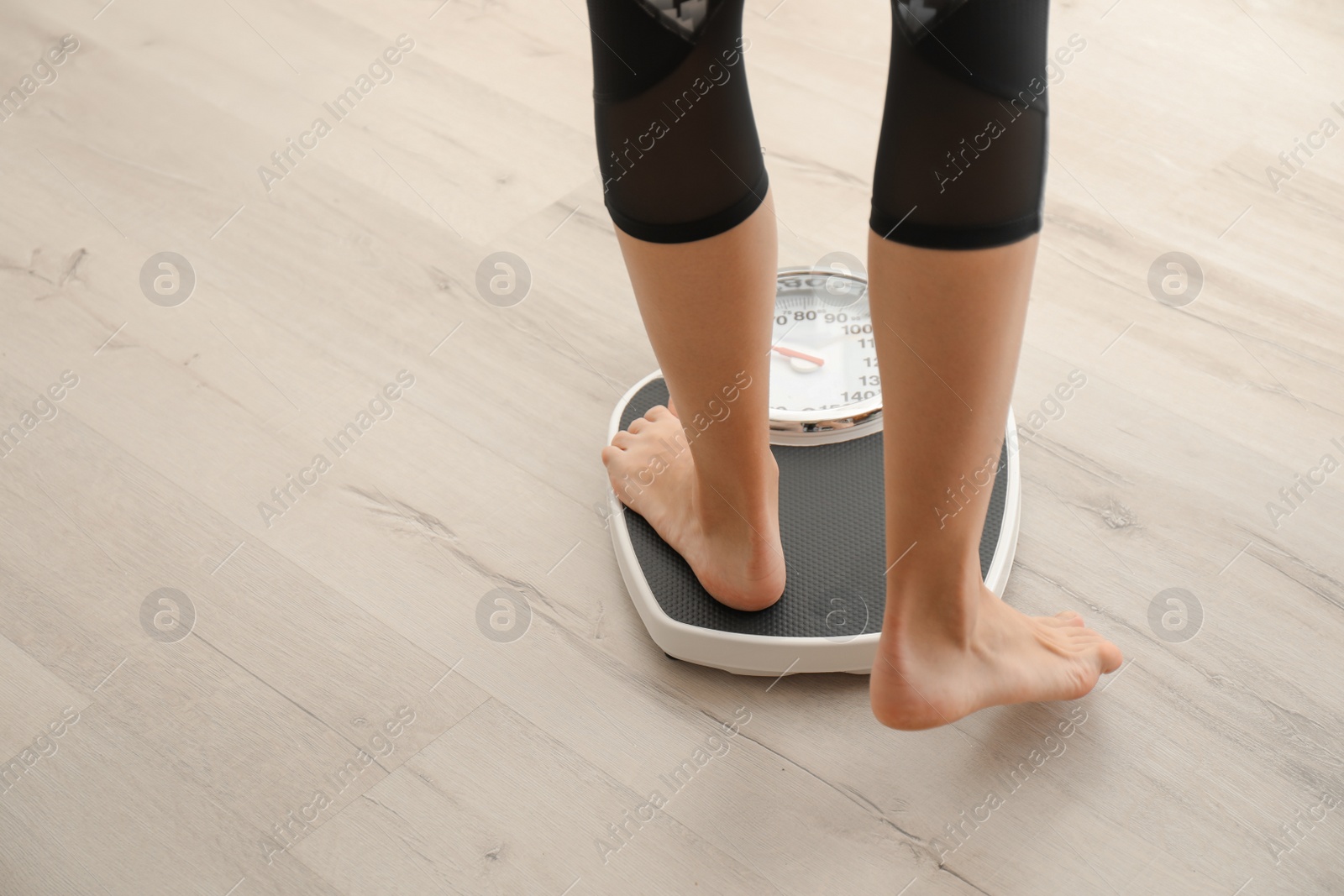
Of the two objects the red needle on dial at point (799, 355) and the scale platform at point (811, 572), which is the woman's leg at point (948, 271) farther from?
the red needle on dial at point (799, 355)

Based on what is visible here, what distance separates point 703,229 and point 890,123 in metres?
0.16

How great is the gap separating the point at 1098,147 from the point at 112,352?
4.20 feet

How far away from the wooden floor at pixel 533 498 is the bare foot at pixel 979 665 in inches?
2.6

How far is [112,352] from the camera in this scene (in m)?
1.29

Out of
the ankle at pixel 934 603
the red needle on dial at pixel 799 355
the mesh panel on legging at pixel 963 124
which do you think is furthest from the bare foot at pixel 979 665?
the red needle on dial at pixel 799 355

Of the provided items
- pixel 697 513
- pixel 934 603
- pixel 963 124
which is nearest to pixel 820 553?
pixel 697 513

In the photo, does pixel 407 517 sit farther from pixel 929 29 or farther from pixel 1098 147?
pixel 1098 147

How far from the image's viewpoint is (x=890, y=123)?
0.61 m

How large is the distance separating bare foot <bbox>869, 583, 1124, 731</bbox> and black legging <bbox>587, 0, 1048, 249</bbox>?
11.1 inches

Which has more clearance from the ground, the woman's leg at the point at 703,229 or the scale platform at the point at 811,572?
the woman's leg at the point at 703,229

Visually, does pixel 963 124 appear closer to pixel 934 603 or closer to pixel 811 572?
pixel 934 603

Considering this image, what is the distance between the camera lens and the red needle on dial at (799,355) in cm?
117

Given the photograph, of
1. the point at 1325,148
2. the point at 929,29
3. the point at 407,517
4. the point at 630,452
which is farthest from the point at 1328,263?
the point at 407,517

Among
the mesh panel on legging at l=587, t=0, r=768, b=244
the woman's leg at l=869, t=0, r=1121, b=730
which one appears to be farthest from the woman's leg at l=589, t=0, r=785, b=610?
the woman's leg at l=869, t=0, r=1121, b=730
